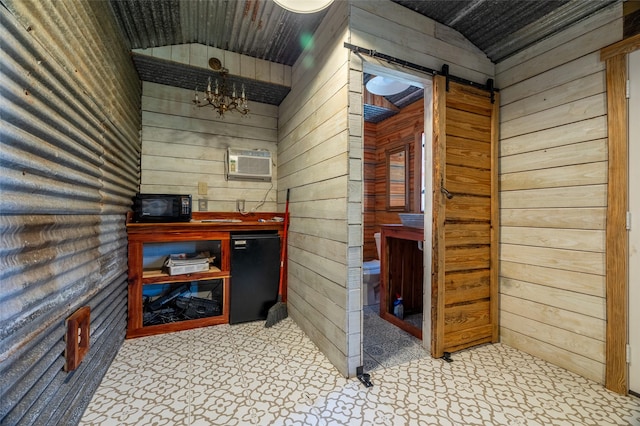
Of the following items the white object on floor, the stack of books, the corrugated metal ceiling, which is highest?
the corrugated metal ceiling

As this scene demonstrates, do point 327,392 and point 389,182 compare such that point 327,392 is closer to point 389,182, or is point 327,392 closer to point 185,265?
point 185,265

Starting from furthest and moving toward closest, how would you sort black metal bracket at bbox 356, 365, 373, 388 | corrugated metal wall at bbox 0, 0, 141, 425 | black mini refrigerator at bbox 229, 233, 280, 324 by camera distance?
black mini refrigerator at bbox 229, 233, 280, 324 → black metal bracket at bbox 356, 365, 373, 388 → corrugated metal wall at bbox 0, 0, 141, 425

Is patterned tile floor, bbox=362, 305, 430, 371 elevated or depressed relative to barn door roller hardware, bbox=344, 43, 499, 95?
depressed

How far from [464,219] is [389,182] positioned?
6.60 ft

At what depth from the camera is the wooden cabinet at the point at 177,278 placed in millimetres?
2273

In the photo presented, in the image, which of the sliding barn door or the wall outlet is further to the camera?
the wall outlet

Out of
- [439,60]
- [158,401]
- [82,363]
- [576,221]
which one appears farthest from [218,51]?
[576,221]

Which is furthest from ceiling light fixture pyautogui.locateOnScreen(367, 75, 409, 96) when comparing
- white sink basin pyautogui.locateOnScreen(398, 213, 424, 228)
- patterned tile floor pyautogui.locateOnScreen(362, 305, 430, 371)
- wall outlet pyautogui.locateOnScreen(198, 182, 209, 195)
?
patterned tile floor pyautogui.locateOnScreen(362, 305, 430, 371)

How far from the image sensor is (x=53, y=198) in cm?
109

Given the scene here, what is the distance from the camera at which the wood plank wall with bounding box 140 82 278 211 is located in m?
2.69

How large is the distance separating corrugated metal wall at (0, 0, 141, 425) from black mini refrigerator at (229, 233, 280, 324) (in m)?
0.98

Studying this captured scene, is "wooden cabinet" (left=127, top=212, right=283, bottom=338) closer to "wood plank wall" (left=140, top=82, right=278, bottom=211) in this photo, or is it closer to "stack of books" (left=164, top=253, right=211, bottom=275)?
"stack of books" (left=164, top=253, right=211, bottom=275)

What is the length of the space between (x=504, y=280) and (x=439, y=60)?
70.9 inches

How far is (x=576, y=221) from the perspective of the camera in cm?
179
